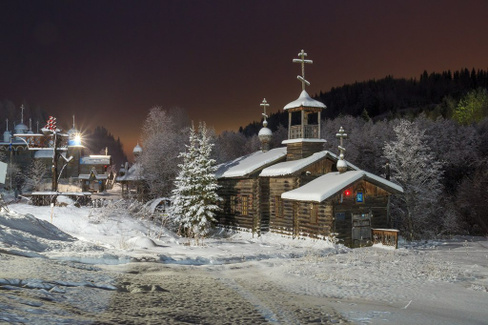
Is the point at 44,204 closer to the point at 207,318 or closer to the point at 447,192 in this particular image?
the point at 207,318

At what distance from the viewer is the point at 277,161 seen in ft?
100.0

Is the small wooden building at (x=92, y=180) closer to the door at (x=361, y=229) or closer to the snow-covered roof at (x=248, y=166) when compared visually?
the snow-covered roof at (x=248, y=166)

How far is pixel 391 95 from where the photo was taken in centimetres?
14988

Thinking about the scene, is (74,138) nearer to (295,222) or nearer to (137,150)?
(137,150)

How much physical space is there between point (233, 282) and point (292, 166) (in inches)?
544

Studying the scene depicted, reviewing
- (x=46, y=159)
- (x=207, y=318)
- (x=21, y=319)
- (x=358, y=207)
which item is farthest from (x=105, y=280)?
(x=46, y=159)

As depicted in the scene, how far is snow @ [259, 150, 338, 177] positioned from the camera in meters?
26.4

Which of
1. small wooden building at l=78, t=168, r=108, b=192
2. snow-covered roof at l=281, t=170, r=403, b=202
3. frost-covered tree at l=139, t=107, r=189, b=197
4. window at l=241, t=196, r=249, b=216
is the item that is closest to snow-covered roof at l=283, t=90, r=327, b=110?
snow-covered roof at l=281, t=170, r=403, b=202

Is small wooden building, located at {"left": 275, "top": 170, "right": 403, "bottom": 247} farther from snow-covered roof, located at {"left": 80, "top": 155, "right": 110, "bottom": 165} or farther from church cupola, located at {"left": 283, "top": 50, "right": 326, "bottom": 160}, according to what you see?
snow-covered roof, located at {"left": 80, "top": 155, "right": 110, "bottom": 165}

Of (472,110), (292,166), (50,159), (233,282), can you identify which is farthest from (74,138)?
(472,110)

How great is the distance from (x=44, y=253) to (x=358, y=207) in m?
16.8

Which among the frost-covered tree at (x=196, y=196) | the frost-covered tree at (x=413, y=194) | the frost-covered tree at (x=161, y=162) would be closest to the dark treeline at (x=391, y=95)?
the frost-covered tree at (x=161, y=162)

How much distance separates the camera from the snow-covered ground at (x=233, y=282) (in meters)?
9.06

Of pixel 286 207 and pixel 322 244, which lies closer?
pixel 322 244
